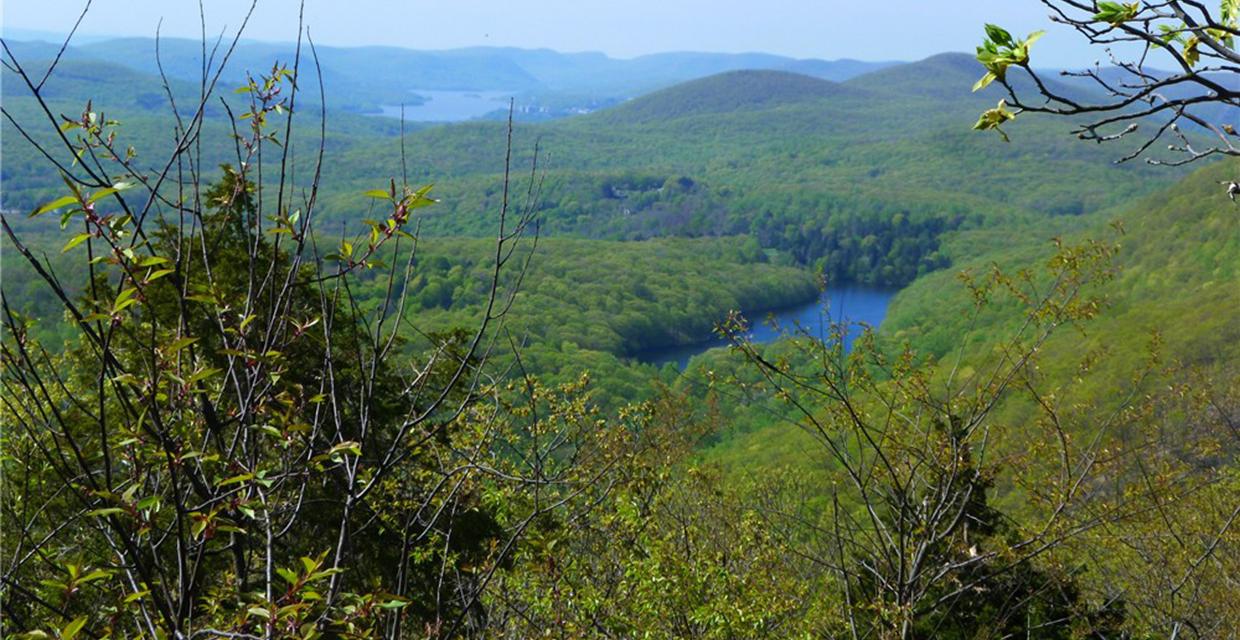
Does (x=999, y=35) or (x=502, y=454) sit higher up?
(x=999, y=35)

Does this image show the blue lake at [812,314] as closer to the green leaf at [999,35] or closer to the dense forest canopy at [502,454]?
the dense forest canopy at [502,454]

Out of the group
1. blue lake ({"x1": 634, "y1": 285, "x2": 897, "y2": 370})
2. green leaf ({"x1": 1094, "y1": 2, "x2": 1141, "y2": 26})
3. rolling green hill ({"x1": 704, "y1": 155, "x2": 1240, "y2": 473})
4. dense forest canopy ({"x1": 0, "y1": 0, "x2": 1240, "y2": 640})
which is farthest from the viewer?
blue lake ({"x1": 634, "y1": 285, "x2": 897, "y2": 370})

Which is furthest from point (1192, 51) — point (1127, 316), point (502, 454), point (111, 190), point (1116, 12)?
point (1127, 316)

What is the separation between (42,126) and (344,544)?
651 feet

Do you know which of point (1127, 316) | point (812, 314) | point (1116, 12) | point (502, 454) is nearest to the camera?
point (1116, 12)

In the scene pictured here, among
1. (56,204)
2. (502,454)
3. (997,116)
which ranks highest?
(997,116)

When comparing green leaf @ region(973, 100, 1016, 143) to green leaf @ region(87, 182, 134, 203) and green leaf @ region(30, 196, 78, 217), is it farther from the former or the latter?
green leaf @ region(30, 196, 78, 217)

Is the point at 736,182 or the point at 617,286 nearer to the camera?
the point at 617,286

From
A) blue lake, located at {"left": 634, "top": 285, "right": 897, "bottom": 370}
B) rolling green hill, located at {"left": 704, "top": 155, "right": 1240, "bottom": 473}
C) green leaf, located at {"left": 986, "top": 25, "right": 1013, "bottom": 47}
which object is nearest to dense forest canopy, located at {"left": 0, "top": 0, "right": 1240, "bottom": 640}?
green leaf, located at {"left": 986, "top": 25, "right": 1013, "bottom": 47}

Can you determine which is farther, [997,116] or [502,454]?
[502,454]

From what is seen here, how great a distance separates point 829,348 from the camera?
23.2 feet

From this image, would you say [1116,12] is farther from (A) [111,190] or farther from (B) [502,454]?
(B) [502,454]

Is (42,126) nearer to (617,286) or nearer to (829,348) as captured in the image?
(617,286)

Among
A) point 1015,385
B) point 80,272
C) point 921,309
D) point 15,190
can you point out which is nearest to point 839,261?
point 921,309
